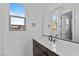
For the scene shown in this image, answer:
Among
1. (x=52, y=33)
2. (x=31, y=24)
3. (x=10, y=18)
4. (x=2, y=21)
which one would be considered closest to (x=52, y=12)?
(x=52, y=33)

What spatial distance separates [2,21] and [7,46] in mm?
587

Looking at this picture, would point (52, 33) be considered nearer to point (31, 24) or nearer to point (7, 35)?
point (31, 24)

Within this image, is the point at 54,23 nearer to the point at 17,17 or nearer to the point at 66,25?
the point at 66,25

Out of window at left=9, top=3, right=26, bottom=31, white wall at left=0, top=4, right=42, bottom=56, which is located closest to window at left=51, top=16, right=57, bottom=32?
white wall at left=0, top=4, right=42, bottom=56

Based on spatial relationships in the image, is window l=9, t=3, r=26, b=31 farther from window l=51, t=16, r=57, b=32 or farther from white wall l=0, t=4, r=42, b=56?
window l=51, t=16, r=57, b=32

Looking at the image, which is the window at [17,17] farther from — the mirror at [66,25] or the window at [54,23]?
the mirror at [66,25]

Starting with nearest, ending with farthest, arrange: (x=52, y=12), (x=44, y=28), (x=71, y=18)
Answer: (x=71, y=18) → (x=52, y=12) → (x=44, y=28)

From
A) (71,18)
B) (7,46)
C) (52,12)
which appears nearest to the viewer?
(71,18)

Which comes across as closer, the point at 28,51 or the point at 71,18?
the point at 71,18

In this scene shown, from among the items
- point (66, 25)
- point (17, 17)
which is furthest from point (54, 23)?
point (17, 17)

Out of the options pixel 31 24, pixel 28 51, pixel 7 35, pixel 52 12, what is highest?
pixel 52 12

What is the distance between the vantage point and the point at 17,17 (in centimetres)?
299

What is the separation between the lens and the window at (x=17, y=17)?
2971 millimetres

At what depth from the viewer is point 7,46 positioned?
3082mm
